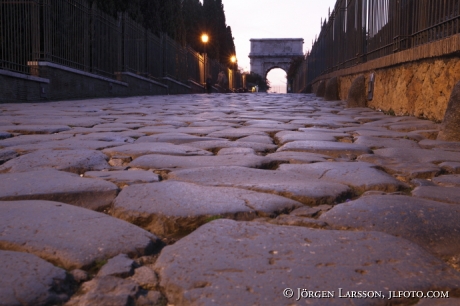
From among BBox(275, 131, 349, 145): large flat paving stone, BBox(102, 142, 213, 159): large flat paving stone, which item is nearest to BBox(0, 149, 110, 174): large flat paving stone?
BBox(102, 142, 213, 159): large flat paving stone

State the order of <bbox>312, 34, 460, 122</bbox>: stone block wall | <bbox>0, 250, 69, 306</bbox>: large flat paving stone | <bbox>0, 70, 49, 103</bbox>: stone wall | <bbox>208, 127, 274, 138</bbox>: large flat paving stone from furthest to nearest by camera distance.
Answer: <bbox>0, 70, 49, 103</bbox>: stone wall → <bbox>312, 34, 460, 122</bbox>: stone block wall → <bbox>208, 127, 274, 138</bbox>: large flat paving stone → <bbox>0, 250, 69, 306</bbox>: large flat paving stone

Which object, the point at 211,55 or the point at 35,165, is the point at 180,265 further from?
the point at 211,55

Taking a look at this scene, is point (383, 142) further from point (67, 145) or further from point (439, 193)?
point (67, 145)

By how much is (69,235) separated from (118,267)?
245 millimetres

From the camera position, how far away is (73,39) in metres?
10.5

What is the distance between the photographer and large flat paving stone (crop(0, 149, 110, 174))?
2281 mm

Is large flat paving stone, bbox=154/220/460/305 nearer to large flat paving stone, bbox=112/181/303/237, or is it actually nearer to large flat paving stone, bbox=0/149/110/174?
large flat paving stone, bbox=112/181/303/237

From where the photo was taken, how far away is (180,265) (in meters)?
1.15

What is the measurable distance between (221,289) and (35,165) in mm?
1601

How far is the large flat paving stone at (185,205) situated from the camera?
148 centimetres

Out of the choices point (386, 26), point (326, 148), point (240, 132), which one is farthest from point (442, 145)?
point (386, 26)

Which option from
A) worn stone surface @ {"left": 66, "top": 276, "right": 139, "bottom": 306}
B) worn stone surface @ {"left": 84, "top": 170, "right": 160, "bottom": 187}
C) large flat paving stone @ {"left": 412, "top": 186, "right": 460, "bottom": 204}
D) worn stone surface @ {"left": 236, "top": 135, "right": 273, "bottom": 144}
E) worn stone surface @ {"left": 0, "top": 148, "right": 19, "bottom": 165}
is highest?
worn stone surface @ {"left": 236, "top": 135, "right": 273, "bottom": 144}

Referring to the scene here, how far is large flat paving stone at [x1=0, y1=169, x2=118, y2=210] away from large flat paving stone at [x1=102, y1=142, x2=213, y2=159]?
0.71m

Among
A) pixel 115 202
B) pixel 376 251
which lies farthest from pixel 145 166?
pixel 376 251
